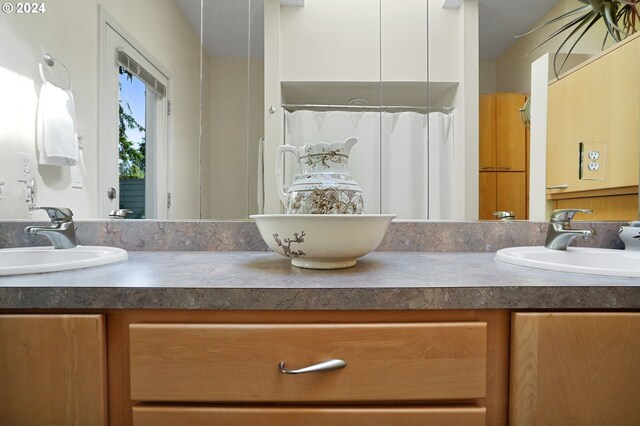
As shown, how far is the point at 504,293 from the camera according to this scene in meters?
0.50

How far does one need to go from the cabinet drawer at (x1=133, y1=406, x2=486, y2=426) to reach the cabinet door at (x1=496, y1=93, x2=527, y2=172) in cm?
81

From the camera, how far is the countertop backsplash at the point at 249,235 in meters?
0.97

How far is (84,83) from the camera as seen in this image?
3.41 ft

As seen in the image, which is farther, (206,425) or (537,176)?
(537,176)

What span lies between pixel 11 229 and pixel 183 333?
0.89m

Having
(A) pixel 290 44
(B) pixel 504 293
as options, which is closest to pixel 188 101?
(A) pixel 290 44

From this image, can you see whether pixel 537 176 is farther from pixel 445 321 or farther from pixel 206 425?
pixel 206 425

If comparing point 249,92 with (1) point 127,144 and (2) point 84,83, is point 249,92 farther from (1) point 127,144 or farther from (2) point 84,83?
(2) point 84,83

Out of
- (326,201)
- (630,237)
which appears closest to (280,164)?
(326,201)

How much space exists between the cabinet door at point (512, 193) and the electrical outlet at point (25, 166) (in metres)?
1.51

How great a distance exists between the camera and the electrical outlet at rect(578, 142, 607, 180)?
1.03 metres

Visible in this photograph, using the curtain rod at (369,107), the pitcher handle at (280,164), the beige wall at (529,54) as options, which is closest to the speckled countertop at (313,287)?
the pitcher handle at (280,164)

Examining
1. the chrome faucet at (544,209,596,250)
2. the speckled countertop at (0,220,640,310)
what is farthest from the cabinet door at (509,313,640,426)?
the chrome faucet at (544,209,596,250)

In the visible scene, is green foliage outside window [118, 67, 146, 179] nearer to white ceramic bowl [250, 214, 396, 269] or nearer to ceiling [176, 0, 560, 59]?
ceiling [176, 0, 560, 59]
